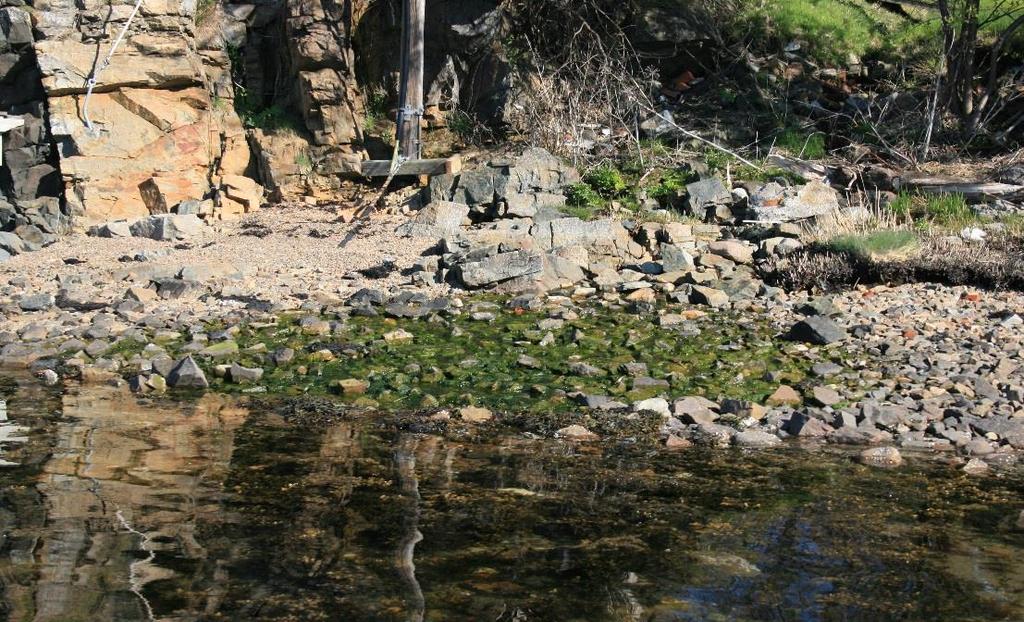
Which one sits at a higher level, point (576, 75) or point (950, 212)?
point (576, 75)

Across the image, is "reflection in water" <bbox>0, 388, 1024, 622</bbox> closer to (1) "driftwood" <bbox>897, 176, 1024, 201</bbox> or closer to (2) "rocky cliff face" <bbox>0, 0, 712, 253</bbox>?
(1) "driftwood" <bbox>897, 176, 1024, 201</bbox>

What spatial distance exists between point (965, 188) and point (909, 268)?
2.62m

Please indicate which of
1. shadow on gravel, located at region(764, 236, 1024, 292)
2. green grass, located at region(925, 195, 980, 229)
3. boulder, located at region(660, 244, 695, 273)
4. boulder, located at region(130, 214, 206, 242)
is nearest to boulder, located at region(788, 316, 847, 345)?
shadow on gravel, located at region(764, 236, 1024, 292)

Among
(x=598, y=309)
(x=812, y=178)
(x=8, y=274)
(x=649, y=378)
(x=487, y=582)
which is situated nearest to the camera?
(x=487, y=582)

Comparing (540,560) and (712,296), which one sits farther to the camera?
(712,296)

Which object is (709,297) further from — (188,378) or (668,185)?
(188,378)

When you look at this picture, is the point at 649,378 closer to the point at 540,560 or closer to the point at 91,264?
the point at 540,560

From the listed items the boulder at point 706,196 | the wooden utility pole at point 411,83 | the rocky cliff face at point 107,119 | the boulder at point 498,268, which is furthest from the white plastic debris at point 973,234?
the rocky cliff face at point 107,119

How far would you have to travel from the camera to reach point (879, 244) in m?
9.75

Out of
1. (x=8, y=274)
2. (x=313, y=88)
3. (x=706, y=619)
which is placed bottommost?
(x=8, y=274)

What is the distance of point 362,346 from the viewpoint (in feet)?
26.4

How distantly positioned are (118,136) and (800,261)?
892cm

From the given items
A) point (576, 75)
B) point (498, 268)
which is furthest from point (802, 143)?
point (498, 268)

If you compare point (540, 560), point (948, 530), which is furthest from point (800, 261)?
point (540, 560)
